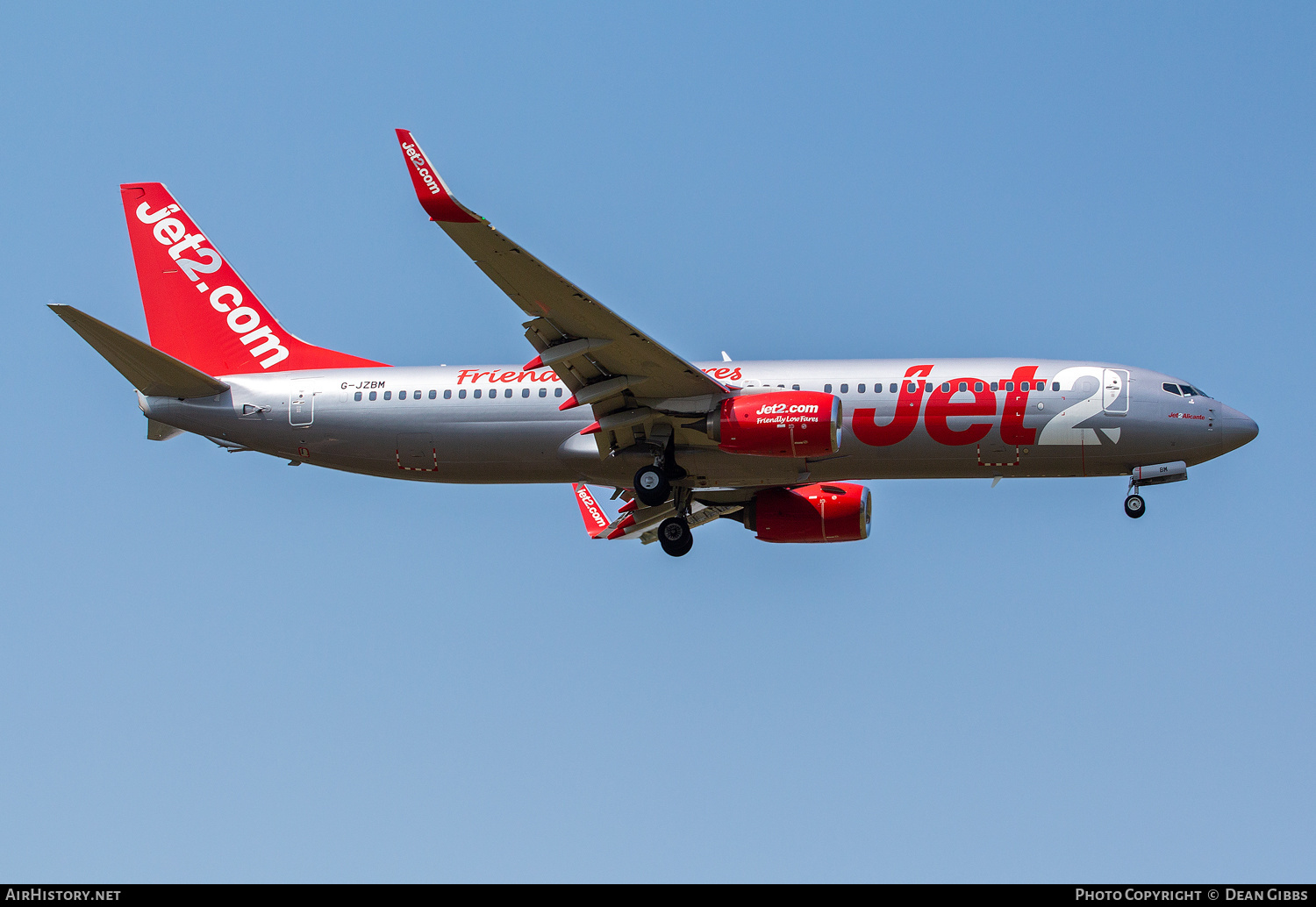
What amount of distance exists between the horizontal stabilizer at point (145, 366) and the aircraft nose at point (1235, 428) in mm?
25463

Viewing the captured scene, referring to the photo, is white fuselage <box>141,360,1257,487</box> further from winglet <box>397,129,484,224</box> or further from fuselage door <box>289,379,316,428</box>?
winglet <box>397,129,484,224</box>

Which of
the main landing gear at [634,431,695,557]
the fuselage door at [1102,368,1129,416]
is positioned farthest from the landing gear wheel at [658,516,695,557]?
the fuselage door at [1102,368,1129,416]

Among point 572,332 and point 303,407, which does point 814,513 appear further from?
point 303,407

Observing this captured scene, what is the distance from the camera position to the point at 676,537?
3969 centimetres

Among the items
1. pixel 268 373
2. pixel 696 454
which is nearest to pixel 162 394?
pixel 268 373

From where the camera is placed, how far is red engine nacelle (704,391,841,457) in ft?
111

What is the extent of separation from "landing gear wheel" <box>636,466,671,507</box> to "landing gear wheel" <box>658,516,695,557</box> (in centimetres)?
372

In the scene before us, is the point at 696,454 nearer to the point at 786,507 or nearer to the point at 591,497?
the point at 786,507

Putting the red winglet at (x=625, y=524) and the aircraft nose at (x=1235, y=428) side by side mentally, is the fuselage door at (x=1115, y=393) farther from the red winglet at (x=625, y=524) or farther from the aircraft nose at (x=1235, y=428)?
the red winglet at (x=625, y=524)

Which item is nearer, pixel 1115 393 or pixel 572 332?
pixel 572 332

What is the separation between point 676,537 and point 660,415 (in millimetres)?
4989

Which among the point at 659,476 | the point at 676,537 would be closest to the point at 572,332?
the point at 659,476

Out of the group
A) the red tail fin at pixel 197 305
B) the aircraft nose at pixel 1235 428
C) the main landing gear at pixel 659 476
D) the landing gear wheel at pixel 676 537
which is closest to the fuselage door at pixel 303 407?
the red tail fin at pixel 197 305
